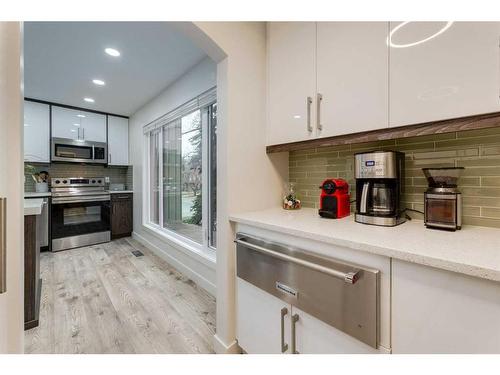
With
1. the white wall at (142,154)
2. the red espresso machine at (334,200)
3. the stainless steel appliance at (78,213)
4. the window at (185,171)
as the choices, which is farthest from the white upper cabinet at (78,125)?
the red espresso machine at (334,200)

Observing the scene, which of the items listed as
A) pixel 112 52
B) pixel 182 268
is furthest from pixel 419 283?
pixel 112 52

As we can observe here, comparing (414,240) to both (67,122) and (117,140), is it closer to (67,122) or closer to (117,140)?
(117,140)

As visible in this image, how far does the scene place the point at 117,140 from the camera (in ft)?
13.9

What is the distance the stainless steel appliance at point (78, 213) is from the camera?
339 centimetres

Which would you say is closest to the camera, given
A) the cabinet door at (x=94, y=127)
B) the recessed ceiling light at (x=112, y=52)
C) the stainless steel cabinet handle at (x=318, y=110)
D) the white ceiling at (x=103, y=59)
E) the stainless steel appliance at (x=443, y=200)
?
the stainless steel appliance at (x=443, y=200)

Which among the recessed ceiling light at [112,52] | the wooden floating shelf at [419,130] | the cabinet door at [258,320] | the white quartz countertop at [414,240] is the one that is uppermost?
the recessed ceiling light at [112,52]

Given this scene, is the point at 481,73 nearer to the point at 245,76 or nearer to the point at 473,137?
the point at 473,137

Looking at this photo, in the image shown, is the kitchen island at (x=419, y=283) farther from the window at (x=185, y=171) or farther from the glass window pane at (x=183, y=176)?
the glass window pane at (x=183, y=176)

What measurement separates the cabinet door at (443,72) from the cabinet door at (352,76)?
5 cm

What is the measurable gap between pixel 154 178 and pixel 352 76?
3424 mm

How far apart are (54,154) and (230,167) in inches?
150

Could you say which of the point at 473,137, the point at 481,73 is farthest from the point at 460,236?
the point at 481,73

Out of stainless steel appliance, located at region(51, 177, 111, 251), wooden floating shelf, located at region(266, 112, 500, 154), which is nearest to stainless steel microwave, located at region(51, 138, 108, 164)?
stainless steel appliance, located at region(51, 177, 111, 251)
